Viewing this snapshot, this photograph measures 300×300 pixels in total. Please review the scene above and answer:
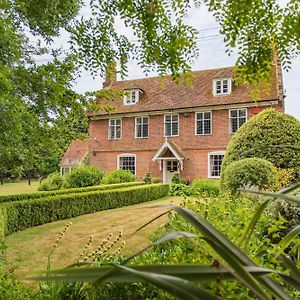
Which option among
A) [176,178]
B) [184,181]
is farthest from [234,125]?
[176,178]

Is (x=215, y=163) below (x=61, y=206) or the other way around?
the other way around

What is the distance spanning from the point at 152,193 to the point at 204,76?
36.2ft

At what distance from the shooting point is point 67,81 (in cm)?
709

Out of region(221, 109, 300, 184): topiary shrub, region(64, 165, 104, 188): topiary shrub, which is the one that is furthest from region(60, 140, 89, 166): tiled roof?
region(221, 109, 300, 184): topiary shrub

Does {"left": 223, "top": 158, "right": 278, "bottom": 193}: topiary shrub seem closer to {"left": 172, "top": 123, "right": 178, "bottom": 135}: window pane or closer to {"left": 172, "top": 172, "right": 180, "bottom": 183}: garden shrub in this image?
{"left": 172, "top": 172, "right": 180, "bottom": 183}: garden shrub

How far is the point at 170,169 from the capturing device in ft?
74.4

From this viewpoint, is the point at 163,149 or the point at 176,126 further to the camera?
the point at 176,126

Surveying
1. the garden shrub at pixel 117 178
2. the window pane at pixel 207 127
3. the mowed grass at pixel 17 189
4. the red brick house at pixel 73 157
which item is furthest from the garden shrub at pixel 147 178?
the red brick house at pixel 73 157

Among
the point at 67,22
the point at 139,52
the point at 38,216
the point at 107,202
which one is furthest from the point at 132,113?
the point at 139,52

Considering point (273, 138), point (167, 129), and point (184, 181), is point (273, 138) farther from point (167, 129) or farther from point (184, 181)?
point (167, 129)

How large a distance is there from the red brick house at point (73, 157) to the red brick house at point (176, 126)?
9061mm

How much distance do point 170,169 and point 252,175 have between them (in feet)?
44.3

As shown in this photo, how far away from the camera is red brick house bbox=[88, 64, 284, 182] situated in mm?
21000

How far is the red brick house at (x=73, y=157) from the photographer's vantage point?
1320 inches
